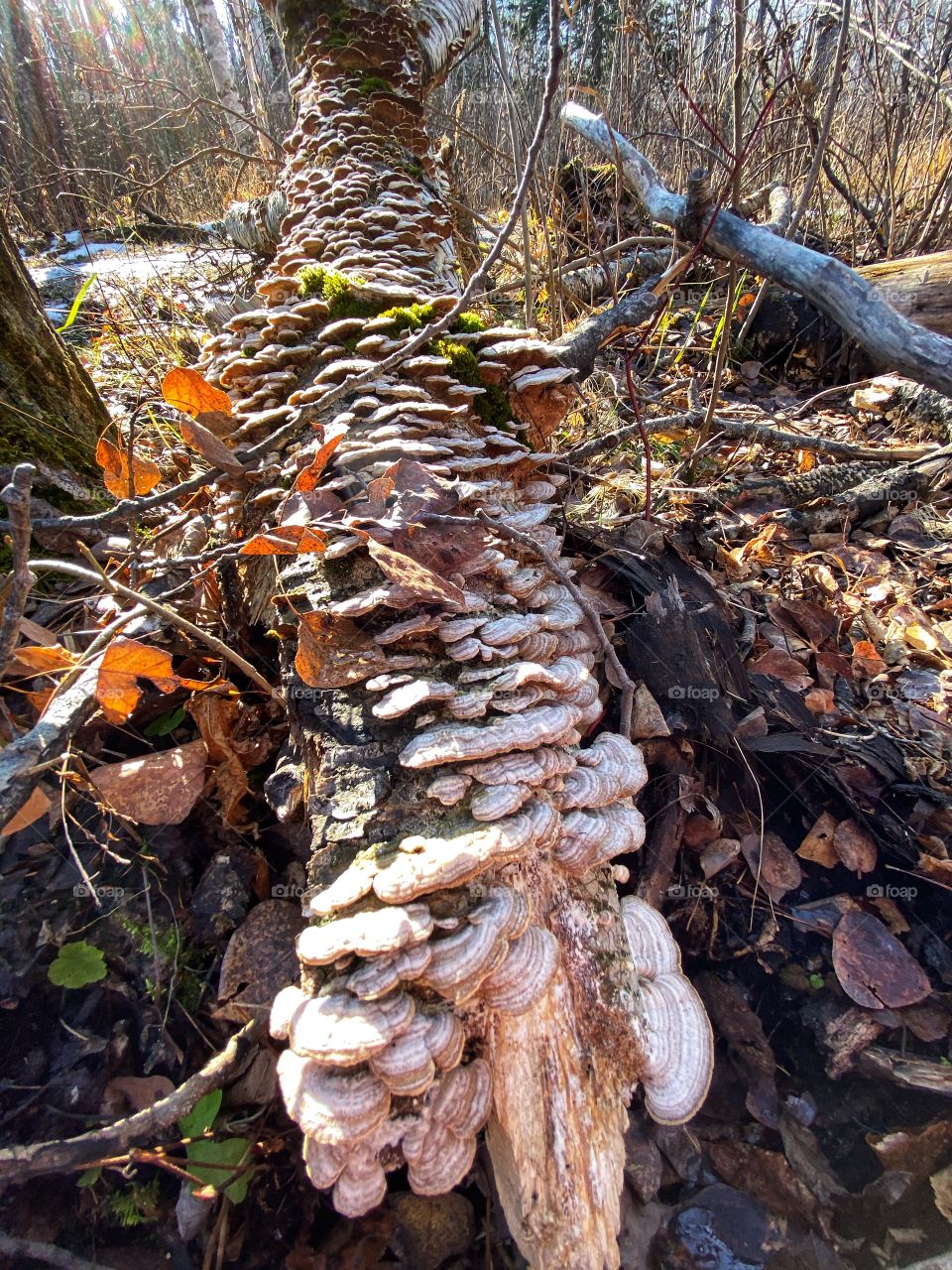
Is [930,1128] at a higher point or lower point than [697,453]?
lower

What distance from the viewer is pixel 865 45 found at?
6066 mm

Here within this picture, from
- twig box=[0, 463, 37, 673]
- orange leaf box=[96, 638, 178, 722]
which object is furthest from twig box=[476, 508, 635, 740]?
twig box=[0, 463, 37, 673]

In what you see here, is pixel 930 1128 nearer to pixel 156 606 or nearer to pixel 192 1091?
pixel 192 1091

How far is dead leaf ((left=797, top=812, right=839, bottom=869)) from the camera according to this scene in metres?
2.06

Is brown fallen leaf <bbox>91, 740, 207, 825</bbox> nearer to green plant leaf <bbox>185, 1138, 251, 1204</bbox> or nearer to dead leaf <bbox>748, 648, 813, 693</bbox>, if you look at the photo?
green plant leaf <bbox>185, 1138, 251, 1204</bbox>

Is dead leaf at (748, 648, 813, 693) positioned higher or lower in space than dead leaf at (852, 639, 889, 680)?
higher

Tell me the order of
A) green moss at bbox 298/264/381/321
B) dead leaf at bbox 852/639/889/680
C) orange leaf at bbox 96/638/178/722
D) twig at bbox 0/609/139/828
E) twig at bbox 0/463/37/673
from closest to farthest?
twig at bbox 0/463/37/673 < twig at bbox 0/609/139/828 < orange leaf at bbox 96/638/178/722 < green moss at bbox 298/264/381/321 < dead leaf at bbox 852/639/889/680

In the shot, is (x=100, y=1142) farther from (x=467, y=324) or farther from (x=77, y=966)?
(x=467, y=324)

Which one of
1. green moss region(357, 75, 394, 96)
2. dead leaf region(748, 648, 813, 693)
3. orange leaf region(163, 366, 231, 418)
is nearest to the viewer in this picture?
orange leaf region(163, 366, 231, 418)

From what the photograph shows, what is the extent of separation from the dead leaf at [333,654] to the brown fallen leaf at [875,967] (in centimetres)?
164

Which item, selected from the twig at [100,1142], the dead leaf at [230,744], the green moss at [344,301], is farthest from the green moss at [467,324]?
the twig at [100,1142]

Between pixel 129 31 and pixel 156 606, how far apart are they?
75.1 ft

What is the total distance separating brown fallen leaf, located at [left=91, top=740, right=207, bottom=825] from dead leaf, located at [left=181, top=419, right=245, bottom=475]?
0.85 metres

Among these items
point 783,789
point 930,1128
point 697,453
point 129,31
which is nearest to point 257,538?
point 783,789
